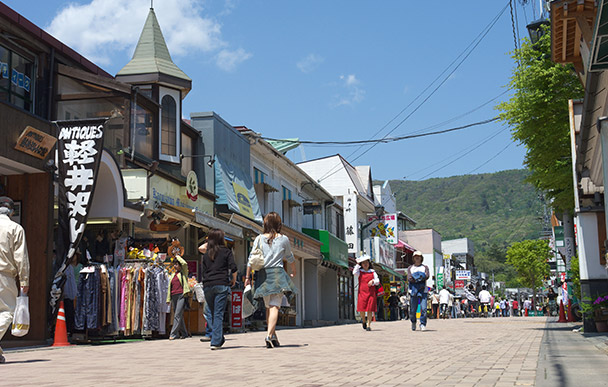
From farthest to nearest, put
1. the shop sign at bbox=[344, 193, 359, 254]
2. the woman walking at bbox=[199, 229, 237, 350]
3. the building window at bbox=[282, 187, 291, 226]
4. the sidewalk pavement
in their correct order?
the shop sign at bbox=[344, 193, 359, 254] < the building window at bbox=[282, 187, 291, 226] < the woman walking at bbox=[199, 229, 237, 350] < the sidewalk pavement

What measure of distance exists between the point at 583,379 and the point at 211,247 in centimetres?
638

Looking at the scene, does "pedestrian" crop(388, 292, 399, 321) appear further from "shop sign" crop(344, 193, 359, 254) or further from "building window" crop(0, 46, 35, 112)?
"building window" crop(0, 46, 35, 112)

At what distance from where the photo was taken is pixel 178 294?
599 inches

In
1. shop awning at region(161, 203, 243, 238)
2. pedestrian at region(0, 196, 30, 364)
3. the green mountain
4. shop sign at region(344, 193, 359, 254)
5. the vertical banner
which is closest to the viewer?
pedestrian at region(0, 196, 30, 364)

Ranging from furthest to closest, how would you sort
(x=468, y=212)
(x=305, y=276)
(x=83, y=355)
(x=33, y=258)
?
(x=468, y=212) → (x=305, y=276) → (x=33, y=258) → (x=83, y=355)

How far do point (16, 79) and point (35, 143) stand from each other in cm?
201

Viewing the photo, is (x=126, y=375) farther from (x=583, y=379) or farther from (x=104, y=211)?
(x=104, y=211)

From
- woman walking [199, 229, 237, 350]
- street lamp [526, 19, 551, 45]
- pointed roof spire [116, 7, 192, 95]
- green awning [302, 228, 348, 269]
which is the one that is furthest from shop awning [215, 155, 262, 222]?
woman walking [199, 229, 237, 350]

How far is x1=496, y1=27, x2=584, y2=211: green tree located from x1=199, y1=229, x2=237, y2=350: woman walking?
1205cm

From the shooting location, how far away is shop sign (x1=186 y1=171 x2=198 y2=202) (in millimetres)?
20594

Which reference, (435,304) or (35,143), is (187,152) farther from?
(435,304)

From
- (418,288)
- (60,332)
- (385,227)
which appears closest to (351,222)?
(385,227)

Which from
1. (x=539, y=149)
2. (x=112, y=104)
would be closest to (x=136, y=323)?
(x=112, y=104)

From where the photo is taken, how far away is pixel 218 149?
77.1 ft
